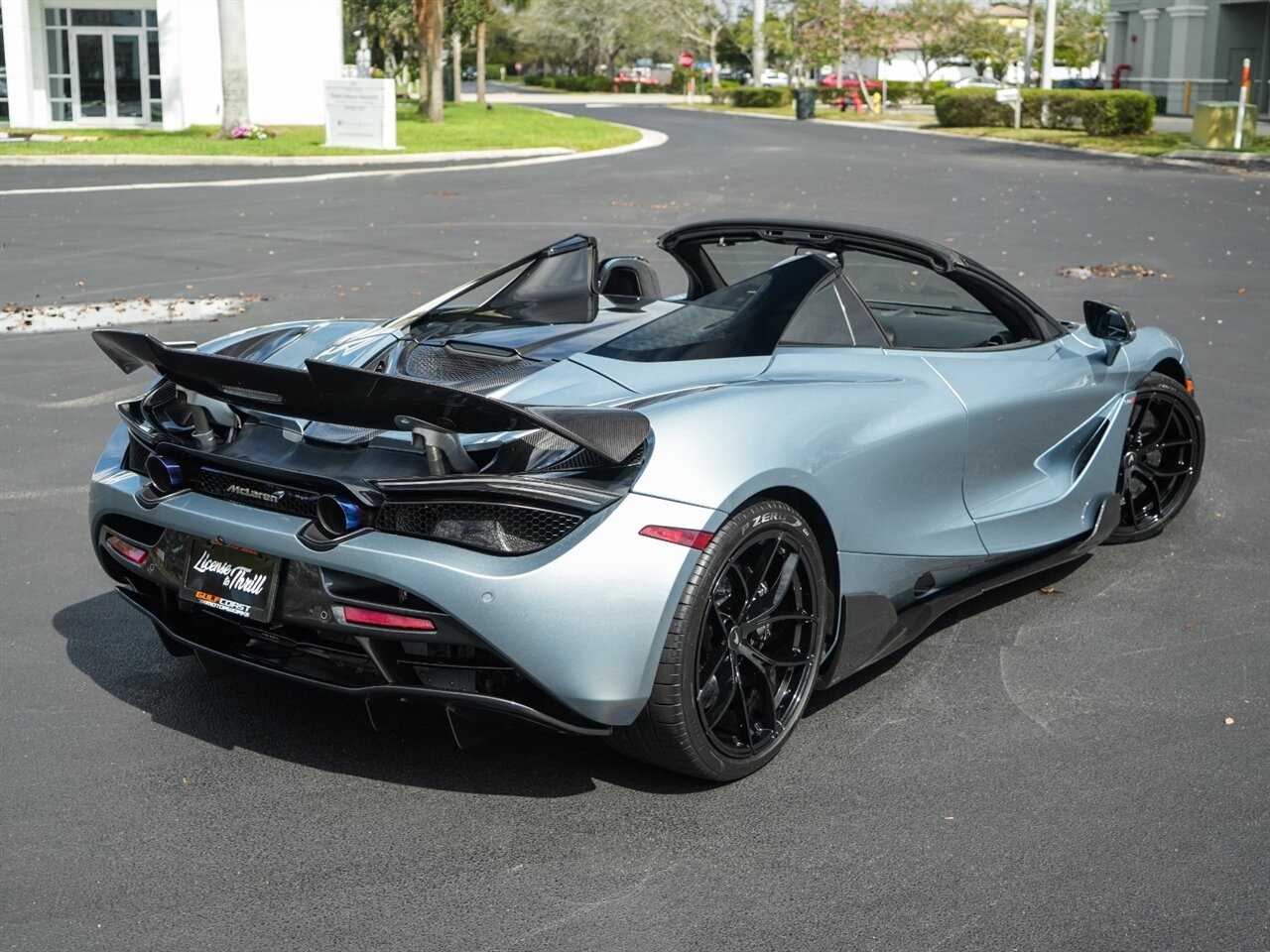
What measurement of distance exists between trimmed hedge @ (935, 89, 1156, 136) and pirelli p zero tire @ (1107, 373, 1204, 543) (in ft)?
114

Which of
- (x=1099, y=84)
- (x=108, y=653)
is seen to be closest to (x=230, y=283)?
(x=108, y=653)

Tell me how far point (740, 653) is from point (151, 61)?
1606 inches

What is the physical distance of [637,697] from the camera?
3625 mm

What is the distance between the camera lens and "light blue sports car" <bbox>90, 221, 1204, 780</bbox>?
140 inches

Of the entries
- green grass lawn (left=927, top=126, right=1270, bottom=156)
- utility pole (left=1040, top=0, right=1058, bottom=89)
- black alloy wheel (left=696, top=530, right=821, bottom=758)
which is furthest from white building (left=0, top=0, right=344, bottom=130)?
black alloy wheel (left=696, top=530, right=821, bottom=758)

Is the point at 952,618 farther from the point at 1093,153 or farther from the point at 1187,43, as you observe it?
the point at 1187,43

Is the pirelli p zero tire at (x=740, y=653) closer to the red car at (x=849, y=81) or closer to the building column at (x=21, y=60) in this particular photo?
the building column at (x=21, y=60)

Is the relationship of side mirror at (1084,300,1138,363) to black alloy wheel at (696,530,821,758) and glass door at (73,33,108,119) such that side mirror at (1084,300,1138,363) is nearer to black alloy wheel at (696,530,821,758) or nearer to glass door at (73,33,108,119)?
black alloy wheel at (696,530,821,758)

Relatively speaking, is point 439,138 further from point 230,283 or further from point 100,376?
point 100,376

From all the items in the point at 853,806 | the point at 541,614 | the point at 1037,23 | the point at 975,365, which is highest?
the point at 1037,23

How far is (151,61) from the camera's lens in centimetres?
4056

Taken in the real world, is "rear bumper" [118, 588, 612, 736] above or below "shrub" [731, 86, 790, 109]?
below

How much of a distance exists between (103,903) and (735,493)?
1791mm

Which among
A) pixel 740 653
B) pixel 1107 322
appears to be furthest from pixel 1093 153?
pixel 740 653
